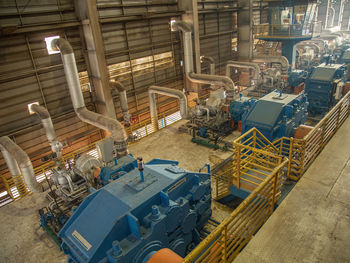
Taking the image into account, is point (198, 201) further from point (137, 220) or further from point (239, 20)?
point (239, 20)

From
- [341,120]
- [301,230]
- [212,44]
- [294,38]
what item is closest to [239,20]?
[212,44]

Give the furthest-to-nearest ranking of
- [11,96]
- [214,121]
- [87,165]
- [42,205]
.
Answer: [214,121] → [11,96] → [42,205] → [87,165]

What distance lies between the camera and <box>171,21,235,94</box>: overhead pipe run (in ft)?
51.0

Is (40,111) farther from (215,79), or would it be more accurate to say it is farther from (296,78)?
(296,78)

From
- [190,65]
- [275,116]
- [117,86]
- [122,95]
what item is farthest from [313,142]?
[190,65]

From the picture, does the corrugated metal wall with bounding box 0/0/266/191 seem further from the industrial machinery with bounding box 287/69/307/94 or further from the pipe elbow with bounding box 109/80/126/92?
the industrial machinery with bounding box 287/69/307/94

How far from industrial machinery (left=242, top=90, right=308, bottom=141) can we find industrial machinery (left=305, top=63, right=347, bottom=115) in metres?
5.27

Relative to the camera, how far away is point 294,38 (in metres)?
18.1

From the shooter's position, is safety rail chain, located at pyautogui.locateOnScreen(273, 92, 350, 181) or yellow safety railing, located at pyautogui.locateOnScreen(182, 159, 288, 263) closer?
yellow safety railing, located at pyautogui.locateOnScreen(182, 159, 288, 263)

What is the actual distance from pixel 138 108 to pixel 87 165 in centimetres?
892

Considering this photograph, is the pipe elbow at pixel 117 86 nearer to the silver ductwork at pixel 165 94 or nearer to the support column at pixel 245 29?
the silver ductwork at pixel 165 94

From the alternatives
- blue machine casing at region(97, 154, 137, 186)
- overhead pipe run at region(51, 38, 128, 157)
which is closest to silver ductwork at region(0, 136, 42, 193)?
overhead pipe run at region(51, 38, 128, 157)

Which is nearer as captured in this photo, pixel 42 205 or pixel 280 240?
pixel 280 240

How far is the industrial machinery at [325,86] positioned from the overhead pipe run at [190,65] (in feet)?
14.3
